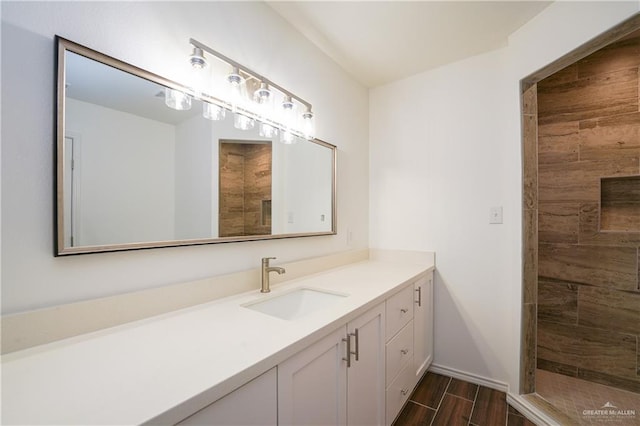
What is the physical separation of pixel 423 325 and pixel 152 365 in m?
1.76

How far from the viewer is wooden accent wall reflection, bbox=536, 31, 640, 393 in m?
1.82

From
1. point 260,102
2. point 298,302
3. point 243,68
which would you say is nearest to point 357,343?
point 298,302

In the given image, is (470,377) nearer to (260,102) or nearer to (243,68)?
(260,102)

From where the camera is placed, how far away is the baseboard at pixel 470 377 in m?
1.90

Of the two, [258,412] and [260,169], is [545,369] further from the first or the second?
[260,169]

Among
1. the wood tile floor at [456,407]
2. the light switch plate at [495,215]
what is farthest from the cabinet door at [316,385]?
the light switch plate at [495,215]

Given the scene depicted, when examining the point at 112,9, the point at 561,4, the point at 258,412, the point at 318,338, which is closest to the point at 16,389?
the point at 258,412

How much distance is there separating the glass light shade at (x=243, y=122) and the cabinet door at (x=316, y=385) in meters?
1.06

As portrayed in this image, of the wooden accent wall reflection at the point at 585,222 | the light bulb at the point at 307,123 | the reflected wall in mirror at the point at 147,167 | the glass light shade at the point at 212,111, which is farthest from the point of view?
the wooden accent wall reflection at the point at 585,222

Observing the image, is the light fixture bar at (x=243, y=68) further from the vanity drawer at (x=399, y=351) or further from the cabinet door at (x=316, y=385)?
the vanity drawer at (x=399, y=351)

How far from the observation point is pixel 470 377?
1997 mm

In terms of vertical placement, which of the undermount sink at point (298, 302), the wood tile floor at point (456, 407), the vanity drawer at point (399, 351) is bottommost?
the wood tile floor at point (456, 407)

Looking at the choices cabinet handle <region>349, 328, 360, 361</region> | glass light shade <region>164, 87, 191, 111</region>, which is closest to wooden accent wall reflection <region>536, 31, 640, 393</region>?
cabinet handle <region>349, 328, 360, 361</region>

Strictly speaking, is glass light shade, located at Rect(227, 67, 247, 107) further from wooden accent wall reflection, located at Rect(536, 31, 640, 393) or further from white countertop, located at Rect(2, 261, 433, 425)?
wooden accent wall reflection, located at Rect(536, 31, 640, 393)
